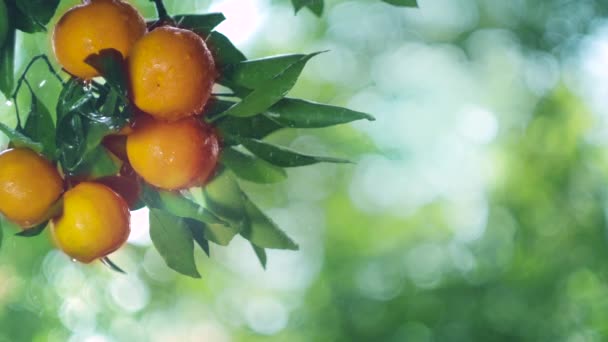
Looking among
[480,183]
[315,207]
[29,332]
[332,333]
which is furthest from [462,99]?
[29,332]

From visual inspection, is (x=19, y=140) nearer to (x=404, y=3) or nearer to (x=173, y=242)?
(x=173, y=242)

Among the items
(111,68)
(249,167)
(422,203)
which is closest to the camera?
(111,68)

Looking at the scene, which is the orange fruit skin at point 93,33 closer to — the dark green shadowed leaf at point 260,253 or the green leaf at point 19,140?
the green leaf at point 19,140

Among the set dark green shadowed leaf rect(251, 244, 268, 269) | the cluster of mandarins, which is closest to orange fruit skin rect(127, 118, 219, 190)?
the cluster of mandarins

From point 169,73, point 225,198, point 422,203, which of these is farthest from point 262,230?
point 422,203

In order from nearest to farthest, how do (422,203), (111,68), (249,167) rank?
1. (111,68)
2. (249,167)
3. (422,203)

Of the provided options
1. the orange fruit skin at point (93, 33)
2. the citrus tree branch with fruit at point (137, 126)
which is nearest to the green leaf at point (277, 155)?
the citrus tree branch with fruit at point (137, 126)

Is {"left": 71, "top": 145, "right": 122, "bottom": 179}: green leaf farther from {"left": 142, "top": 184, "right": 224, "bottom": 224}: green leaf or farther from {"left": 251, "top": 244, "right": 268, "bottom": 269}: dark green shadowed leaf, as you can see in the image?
{"left": 251, "top": 244, "right": 268, "bottom": 269}: dark green shadowed leaf

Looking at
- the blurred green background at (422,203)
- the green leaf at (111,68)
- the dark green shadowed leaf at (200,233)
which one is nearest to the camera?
the green leaf at (111,68)
